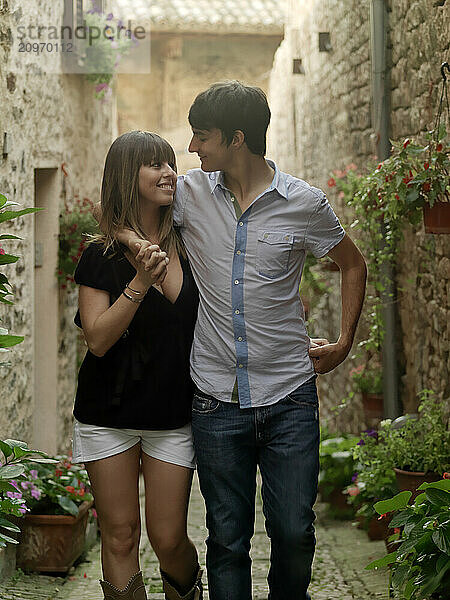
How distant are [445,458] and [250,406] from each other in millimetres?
1817

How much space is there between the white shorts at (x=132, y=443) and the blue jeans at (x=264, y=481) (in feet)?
0.24

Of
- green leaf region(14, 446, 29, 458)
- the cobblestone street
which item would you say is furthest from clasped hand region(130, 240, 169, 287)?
the cobblestone street

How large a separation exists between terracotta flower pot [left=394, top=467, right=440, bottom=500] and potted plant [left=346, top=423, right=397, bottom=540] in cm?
22

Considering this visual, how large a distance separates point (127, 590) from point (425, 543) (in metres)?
0.98

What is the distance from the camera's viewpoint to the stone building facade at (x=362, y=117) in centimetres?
491

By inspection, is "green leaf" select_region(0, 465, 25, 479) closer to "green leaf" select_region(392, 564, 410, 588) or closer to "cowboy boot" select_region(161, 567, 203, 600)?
"cowboy boot" select_region(161, 567, 203, 600)

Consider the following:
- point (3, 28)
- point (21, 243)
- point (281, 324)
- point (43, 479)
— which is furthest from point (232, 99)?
point (43, 479)

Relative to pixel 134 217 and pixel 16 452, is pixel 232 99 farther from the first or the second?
pixel 16 452

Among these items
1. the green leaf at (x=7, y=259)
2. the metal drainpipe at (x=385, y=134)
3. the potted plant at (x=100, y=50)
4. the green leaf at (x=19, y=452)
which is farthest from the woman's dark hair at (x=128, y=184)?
the potted plant at (x=100, y=50)

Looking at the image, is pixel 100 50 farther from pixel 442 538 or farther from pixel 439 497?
pixel 442 538

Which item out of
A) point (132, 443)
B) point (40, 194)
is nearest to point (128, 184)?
point (132, 443)

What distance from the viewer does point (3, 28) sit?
459 centimetres

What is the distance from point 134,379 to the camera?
10.2 ft

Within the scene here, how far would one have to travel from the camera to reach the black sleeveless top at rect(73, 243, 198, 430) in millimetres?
3082
